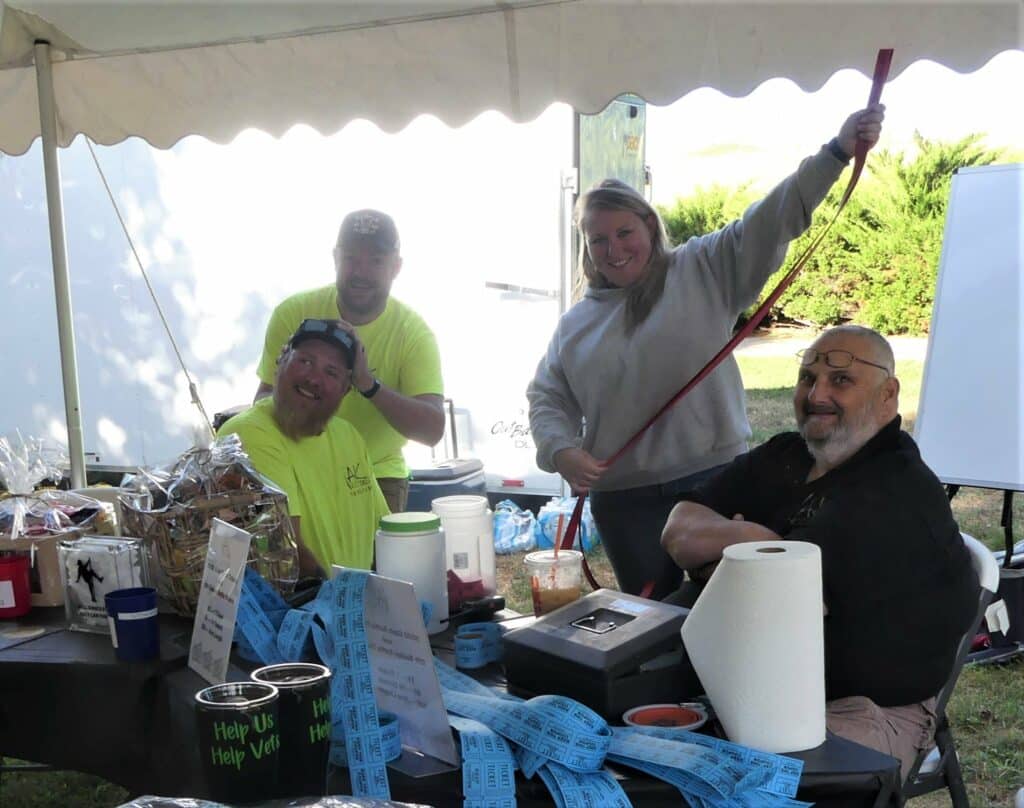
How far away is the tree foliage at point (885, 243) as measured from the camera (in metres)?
11.3

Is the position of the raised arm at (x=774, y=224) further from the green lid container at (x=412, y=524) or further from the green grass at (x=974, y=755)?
the green grass at (x=974, y=755)

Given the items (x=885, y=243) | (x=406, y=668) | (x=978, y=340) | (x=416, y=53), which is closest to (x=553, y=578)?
(x=406, y=668)

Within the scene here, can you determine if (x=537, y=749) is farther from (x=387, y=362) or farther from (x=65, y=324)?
(x=65, y=324)

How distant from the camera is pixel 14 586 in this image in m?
2.14

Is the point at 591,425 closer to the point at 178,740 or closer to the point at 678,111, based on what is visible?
the point at 178,740

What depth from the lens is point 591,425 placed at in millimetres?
2840

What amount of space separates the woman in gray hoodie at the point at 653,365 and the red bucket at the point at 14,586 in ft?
4.23

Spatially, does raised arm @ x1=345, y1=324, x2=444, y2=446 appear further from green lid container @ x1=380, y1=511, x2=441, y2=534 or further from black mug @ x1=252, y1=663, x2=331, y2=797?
black mug @ x1=252, y1=663, x2=331, y2=797

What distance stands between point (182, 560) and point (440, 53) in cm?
175

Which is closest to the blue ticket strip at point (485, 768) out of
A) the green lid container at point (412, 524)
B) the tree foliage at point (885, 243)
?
the green lid container at point (412, 524)

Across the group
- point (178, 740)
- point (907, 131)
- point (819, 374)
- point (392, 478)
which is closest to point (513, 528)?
point (392, 478)

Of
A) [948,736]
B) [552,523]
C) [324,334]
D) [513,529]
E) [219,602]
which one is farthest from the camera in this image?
[513,529]

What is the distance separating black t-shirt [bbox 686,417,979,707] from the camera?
1.84 metres

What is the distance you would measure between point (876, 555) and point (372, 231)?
1731 millimetres
